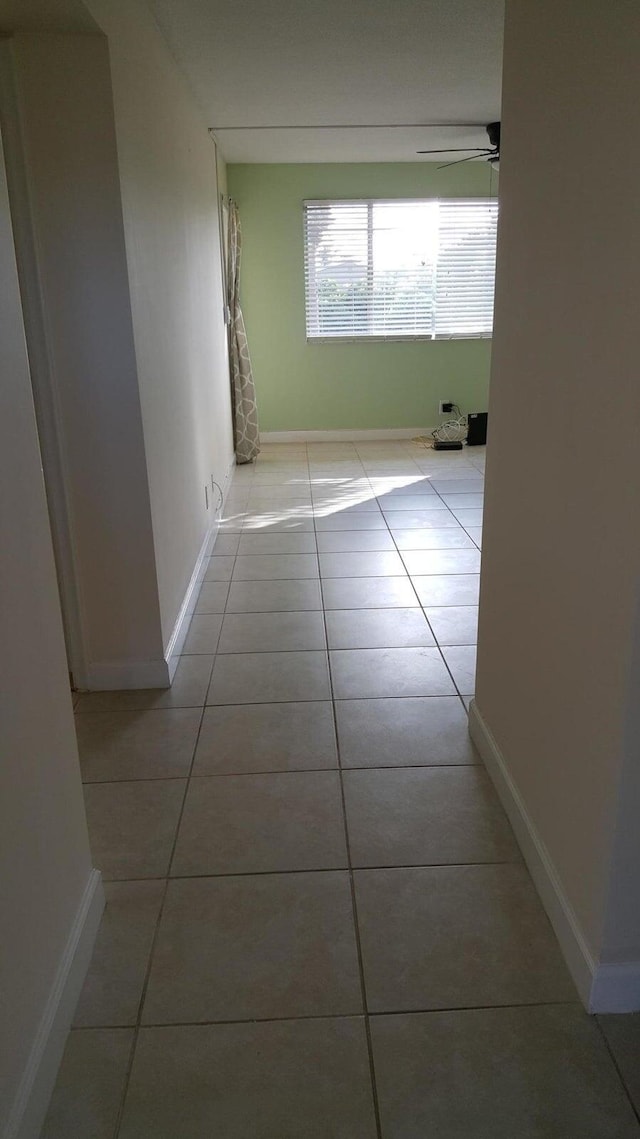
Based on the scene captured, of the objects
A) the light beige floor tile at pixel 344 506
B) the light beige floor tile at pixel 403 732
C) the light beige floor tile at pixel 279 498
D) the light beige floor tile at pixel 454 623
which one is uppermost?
the light beige floor tile at pixel 279 498

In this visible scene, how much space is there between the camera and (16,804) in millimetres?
1272

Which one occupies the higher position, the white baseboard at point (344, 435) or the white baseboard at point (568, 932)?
the white baseboard at point (344, 435)

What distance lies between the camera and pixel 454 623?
10.4 ft

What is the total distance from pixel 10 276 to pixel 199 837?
133 cm

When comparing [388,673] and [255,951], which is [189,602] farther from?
[255,951]

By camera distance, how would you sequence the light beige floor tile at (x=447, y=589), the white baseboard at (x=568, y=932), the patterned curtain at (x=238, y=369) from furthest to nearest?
1. the patterned curtain at (x=238, y=369)
2. the light beige floor tile at (x=447, y=589)
3. the white baseboard at (x=568, y=932)

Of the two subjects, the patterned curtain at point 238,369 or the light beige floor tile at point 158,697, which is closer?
the light beige floor tile at point 158,697

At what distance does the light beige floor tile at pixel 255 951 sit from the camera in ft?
4.89

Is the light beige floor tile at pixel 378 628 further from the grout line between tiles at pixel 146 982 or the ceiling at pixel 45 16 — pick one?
the ceiling at pixel 45 16

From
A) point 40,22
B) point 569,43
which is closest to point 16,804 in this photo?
point 569,43

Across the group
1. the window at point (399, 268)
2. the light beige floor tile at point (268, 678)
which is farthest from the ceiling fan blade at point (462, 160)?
the light beige floor tile at point (268, 678)

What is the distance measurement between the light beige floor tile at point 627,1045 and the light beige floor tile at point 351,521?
3261mm

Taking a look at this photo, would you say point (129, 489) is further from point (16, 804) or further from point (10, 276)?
point (16, 804)

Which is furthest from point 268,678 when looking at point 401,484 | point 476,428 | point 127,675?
point 476,428
